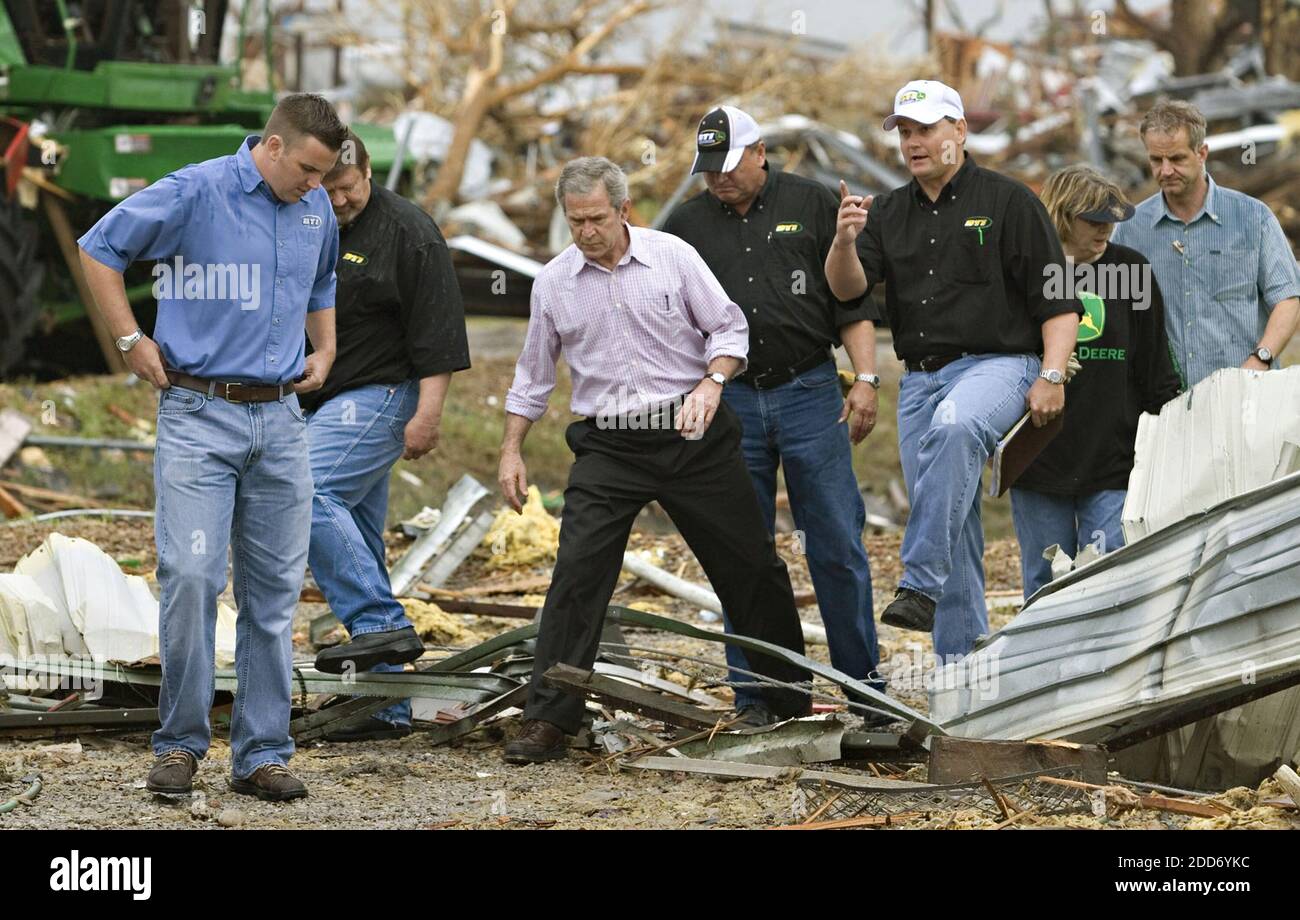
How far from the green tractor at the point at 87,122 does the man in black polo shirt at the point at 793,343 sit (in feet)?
21.2

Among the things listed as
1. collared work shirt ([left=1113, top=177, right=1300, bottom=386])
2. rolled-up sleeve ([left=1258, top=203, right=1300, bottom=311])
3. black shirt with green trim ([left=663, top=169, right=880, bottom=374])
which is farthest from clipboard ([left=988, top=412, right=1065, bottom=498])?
rolled-up sleeve ([left=1258, top=203, right=1300, bottom=311])

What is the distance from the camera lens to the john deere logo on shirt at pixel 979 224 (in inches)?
229

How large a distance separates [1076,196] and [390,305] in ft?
7.88

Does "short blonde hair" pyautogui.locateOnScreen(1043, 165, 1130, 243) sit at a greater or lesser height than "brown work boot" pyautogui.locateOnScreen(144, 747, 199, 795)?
greater

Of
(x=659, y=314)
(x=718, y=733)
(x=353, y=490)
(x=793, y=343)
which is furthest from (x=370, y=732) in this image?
(x=793, y=343)

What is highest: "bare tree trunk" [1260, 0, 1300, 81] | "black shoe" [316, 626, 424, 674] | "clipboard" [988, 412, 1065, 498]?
"bare tree trunk" [1260, 0, 1300, 81]

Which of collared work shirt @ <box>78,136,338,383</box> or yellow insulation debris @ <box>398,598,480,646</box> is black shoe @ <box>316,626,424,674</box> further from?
yellow insulation debris @ <box>398,598,480,646</box>

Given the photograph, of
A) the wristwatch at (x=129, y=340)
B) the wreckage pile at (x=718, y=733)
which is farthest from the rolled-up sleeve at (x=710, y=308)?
the wristwatch at (x=129, y=340)

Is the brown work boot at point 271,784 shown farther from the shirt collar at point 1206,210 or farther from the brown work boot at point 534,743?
the shirt collar at point 1206,210

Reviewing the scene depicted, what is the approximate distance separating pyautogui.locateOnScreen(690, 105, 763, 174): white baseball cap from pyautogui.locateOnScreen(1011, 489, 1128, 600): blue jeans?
158 cm

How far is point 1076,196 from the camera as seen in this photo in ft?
20.4

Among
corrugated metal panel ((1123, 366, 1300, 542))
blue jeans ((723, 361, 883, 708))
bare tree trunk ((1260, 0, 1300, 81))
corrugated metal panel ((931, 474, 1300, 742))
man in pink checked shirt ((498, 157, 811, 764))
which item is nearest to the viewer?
corrugated metal panel ((931, 474, 1300, 742))

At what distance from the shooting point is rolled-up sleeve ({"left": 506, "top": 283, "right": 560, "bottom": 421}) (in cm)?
592

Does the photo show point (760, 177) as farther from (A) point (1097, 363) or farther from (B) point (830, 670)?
(B) point (830, 670)
